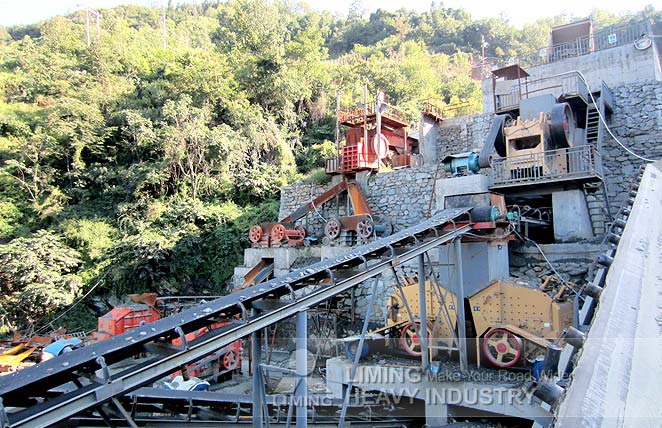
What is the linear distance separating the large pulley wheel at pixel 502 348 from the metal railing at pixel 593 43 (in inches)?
550

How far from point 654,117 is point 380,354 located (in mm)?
12819

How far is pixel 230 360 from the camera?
1207 centimetres

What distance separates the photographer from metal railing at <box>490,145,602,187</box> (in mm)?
10129

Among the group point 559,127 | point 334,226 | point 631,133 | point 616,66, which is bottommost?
point 334,226

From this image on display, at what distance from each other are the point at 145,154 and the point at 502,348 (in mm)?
19946

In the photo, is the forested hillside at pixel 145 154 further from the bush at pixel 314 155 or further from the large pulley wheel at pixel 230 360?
the large pulley wheel at pixel 230 360

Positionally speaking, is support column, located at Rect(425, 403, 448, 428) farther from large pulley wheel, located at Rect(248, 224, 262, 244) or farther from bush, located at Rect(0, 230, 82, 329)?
bush, located at Rect(0, 230, 82, 329)

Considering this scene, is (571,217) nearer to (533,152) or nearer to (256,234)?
(533,152)

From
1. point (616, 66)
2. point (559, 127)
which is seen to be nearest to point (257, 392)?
point (559, 127)

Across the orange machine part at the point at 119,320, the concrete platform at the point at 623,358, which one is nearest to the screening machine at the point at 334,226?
the orange machine part at the point at 119,320

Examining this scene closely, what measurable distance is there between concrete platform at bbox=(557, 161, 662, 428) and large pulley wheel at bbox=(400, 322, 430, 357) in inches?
151

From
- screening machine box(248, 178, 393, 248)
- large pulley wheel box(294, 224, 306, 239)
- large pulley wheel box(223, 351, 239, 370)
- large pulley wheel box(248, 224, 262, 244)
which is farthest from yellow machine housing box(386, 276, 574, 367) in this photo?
large pulley wheel box(248, 224, 262, 244)

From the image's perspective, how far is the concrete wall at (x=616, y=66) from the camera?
47.8 ft

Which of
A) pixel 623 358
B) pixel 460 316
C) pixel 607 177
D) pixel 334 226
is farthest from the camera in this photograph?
pixel 334 226
